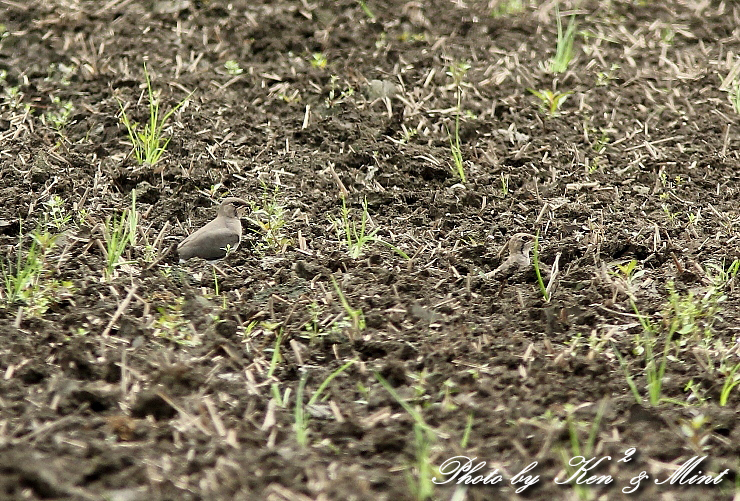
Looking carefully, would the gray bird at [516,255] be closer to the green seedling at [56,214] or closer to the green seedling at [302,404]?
the green seedling at [302,404]

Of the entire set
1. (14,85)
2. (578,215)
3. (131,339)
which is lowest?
(578,215)

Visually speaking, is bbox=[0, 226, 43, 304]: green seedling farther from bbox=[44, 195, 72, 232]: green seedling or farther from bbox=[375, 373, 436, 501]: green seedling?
bbox=[375, 373, 436, 501]: green seedling

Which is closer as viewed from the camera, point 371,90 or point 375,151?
point 375,151

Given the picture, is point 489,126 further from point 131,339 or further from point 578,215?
point 131,339

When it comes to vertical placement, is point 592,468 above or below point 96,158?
below

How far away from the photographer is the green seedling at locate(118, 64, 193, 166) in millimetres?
4270

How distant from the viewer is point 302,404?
289cm

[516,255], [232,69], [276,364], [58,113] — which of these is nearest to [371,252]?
[516,255]

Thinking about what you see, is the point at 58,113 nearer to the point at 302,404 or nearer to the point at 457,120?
the point at 457,120

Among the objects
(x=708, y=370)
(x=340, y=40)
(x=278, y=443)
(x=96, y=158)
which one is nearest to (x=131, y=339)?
(x=278, y=443)

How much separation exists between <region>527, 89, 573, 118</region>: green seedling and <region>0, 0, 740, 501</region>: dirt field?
1cm

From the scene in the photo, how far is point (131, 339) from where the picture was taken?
319cm

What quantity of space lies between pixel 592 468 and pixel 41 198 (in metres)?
2.71

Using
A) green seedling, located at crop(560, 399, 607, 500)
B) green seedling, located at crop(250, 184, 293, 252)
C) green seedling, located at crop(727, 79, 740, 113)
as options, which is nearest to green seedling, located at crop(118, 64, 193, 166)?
green seedling, located at crop(250, 184, 293, 252)
